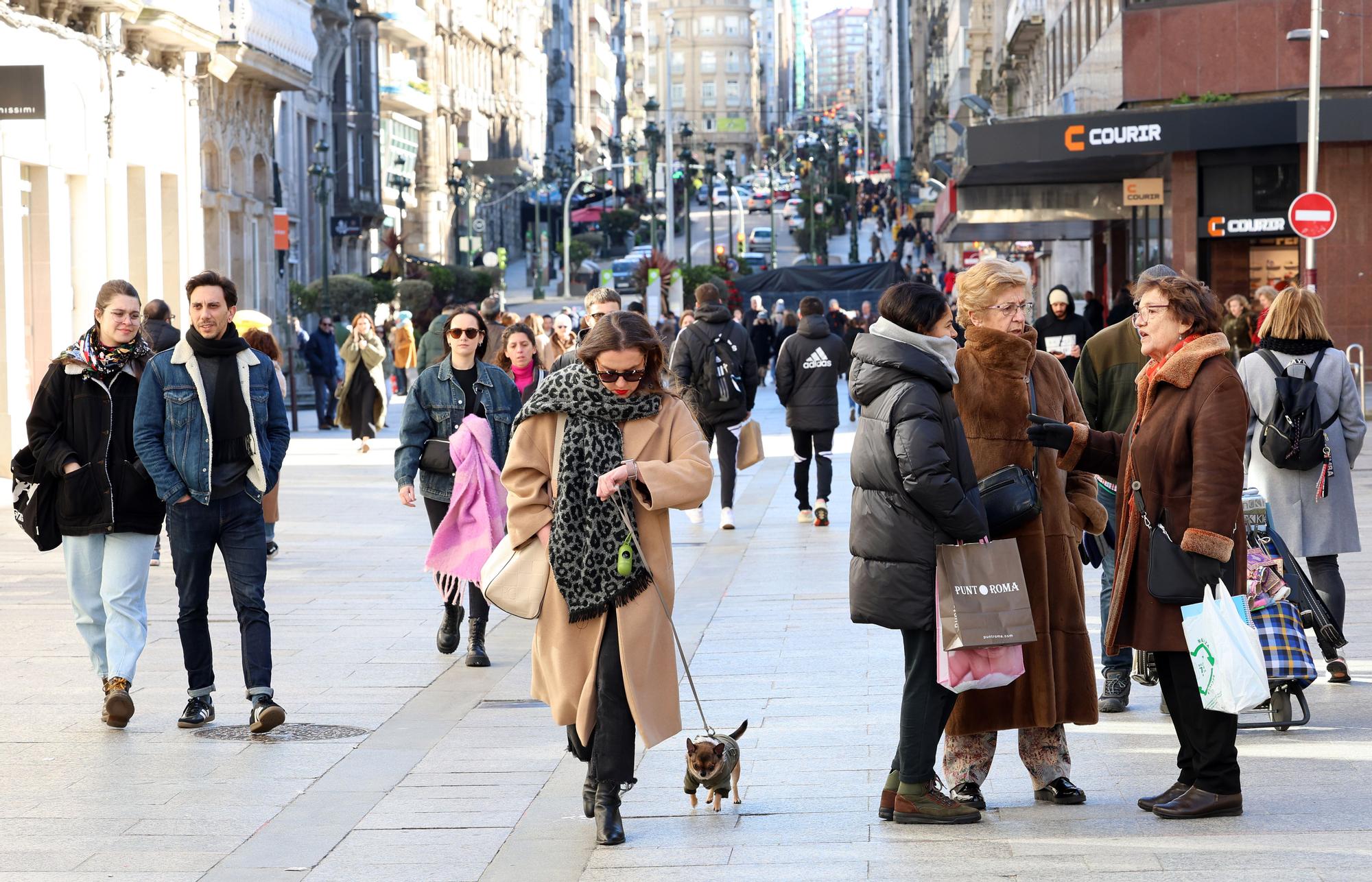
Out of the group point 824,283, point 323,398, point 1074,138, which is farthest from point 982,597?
point 824,283

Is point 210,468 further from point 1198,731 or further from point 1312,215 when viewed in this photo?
point 1312,215

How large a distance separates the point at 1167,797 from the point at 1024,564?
843 mm

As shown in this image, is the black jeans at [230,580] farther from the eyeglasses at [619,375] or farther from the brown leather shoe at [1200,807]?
the brown leather shoe at [1200,807]

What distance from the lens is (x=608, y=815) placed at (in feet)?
19.9

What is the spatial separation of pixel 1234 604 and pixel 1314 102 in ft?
81.5

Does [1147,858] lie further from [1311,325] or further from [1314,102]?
[1314,102]

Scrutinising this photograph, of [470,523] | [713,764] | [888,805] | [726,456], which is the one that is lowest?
[888,805]

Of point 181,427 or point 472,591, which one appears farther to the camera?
point 472,591

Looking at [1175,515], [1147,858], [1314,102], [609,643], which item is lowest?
[1147,858]

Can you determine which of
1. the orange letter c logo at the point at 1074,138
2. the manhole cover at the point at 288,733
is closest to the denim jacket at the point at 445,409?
the manhole cover at the point at 288,733

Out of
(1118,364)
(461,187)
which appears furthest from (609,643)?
(461,187)

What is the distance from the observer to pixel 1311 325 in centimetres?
852

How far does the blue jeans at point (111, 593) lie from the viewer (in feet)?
26.9

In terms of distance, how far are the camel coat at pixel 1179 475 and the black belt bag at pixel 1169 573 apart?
0.04 metres
